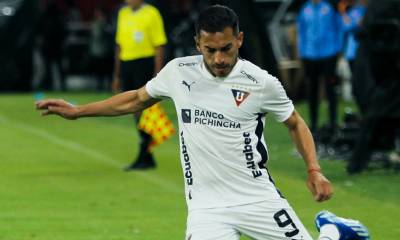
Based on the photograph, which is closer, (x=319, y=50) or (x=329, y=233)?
(x=329, y=233)

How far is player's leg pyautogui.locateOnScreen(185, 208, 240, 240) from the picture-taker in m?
8.45

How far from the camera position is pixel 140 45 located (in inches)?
704

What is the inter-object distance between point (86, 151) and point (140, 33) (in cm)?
351

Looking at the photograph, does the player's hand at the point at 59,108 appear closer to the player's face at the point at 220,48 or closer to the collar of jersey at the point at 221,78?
the collar of jersey at the point at 221,78

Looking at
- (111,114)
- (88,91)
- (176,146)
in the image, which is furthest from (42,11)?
(111,114)

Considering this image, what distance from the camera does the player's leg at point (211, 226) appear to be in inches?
333

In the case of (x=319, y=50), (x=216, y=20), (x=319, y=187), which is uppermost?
(x=216, y=20)

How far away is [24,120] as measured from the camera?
90.3 ft

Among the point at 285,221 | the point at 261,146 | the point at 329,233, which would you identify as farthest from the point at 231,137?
the point at 329,233

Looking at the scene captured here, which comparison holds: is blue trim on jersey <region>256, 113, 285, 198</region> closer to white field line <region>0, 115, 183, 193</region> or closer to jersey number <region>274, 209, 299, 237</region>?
jersey number <region>274, 209, 299, 237</region>

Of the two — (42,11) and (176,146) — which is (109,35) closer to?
(42,11)

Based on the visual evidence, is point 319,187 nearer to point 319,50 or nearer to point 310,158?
point 310,158

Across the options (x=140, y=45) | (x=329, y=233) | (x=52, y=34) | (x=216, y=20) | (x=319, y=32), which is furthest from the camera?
(x=52, y=34)

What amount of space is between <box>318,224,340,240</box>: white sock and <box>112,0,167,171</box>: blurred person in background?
28.7 ft
